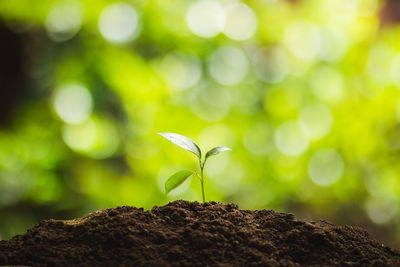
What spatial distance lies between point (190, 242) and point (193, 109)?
1542mm

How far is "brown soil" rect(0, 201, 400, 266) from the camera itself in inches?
30.1

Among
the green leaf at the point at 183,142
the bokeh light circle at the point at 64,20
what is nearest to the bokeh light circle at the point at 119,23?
the bokeh light circle at the point at 64,20

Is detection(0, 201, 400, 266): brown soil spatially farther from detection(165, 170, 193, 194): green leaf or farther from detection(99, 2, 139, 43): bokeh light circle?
detection(99, 2, 139, 43): bokeh light circle

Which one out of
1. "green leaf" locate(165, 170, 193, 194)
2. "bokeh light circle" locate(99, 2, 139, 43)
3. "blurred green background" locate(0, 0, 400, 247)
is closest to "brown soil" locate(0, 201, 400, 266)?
"green leaf" locate(165, 170, 193, 194)

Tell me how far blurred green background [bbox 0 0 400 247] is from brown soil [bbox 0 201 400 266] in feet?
4.37

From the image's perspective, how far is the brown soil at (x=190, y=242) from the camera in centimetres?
76

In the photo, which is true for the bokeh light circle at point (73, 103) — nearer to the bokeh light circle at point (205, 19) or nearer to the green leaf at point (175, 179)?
the bokeh light circle at point (205, 19)

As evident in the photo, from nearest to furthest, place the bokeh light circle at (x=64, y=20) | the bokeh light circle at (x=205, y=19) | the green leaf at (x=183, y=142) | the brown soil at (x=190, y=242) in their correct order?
the brown soil at (x=190, y=242), the green leaf at (x=183, y=142), the bokeh light circle at (x=64, y=20), the bokeh light circle at (x=205, y=19)

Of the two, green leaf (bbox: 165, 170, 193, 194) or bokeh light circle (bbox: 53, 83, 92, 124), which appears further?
bokeh light circle (bbox: 53, 83, 92, 124)

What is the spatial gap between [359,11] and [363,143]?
770mm

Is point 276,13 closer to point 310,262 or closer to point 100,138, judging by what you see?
point 100,138

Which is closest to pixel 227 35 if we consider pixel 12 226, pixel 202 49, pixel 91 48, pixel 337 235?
pixel 202 49

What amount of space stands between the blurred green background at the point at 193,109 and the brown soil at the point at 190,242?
1.33 m

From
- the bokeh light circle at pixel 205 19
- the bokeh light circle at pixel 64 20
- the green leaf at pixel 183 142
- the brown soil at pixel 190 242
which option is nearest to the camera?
the brown soil at pixel 190 242
